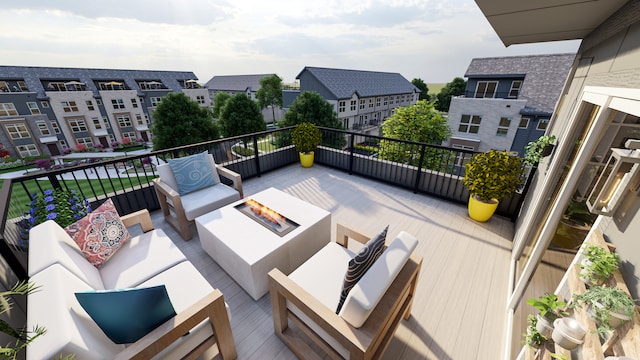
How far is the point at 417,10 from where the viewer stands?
3.09 metres

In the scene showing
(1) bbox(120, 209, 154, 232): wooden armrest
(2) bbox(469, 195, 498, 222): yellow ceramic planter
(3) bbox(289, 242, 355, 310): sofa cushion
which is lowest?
(2) bbox(469, 195, 498, 222): yellow ceramic planter

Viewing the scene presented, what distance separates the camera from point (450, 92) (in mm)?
22406

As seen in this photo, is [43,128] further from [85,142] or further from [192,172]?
[192,172]

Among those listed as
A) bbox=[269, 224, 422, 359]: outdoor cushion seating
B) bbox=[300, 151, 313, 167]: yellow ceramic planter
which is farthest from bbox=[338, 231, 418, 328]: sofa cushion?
bbox=[300, 151, 313, 167]: yellow ceramic planter

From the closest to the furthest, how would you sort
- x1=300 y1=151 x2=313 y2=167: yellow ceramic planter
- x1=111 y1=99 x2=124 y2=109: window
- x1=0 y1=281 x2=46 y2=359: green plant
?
x1=0 y1=281 x2=46 y2=359: green plant
x1=300 y1=151 x2=313 y2=167: yellow ceramic planter
x1=111 y1=99 x2=124 y2=109: window

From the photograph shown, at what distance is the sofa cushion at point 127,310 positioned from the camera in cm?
122

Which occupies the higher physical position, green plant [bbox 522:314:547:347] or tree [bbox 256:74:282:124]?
tree [bbox 256:74:282:124]

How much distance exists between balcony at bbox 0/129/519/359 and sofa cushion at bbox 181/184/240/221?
0.44m

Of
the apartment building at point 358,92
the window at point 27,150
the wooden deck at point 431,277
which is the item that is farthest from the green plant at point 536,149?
the window at point 27,150

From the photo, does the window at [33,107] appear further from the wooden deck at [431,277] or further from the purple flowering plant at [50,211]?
the purple flowering plant at [50,211]

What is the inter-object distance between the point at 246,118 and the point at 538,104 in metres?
15.1

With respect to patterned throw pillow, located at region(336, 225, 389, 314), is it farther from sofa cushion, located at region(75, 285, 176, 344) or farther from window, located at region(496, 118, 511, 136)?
window, located at region(496, 118, 511, 136)

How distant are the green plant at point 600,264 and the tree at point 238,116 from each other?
14.5m

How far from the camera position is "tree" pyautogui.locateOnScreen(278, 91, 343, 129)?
475 inches
